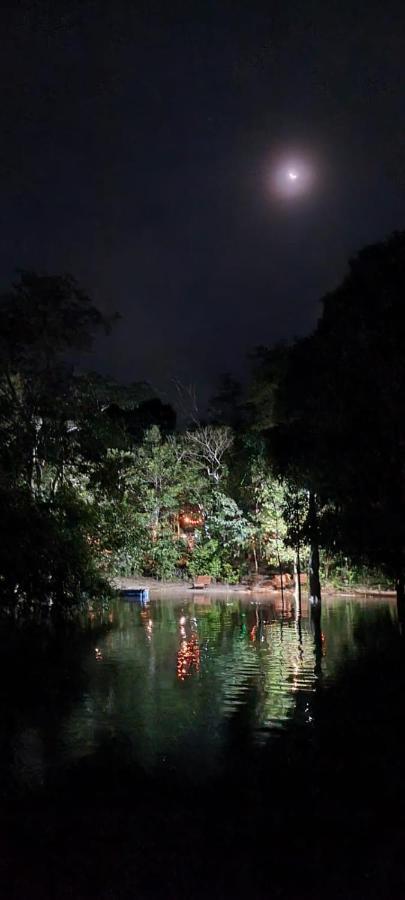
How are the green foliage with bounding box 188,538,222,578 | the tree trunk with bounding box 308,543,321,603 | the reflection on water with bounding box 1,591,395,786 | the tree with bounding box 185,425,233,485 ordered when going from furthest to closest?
the tree with bounding box 185,425,233,485 → the green foliage with bounding box 188,538,222,578 → the tree trunk with bounding box 308,543,321,603 → the reflection on water with bounding box 1,591,395,786

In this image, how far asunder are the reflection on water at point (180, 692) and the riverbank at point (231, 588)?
35.1ft

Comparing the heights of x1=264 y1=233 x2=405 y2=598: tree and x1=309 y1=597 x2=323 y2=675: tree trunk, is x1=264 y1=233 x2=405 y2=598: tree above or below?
above

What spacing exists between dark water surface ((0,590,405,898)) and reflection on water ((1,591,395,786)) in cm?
4

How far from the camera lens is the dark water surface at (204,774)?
477 cm

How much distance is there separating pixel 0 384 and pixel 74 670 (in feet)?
34.5

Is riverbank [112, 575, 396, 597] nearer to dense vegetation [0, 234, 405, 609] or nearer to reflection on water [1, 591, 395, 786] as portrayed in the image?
dense vegetation [0, 234, 405, 609]

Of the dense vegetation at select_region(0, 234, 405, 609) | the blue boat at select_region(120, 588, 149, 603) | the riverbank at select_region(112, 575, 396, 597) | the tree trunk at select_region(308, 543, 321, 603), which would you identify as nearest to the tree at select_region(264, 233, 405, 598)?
the dense vegetation at select_region(0, 234, 405, 609)

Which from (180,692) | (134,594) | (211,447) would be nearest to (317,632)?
(180,692)

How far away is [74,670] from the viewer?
1321cm

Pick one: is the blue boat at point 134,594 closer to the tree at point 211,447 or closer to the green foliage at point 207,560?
the green foliage at point 207,560

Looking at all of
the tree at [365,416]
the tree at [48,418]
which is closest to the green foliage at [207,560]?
the tree at [48,418]

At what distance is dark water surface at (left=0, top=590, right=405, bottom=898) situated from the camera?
4773mm

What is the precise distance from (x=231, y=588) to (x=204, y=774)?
102 ft

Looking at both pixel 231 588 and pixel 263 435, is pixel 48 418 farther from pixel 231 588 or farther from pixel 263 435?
pixel 231 588
